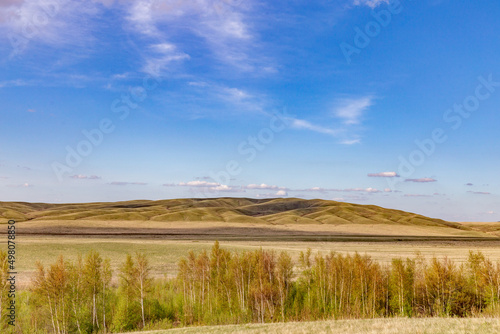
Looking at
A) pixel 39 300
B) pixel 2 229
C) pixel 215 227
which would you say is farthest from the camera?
pixel 215 227

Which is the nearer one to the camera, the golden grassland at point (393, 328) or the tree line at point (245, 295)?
the golden grassland at point (393, 328)

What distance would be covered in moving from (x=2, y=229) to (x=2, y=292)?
436 ft

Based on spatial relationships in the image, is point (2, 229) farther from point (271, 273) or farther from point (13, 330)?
point (271, 273)

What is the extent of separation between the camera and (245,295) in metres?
55.2

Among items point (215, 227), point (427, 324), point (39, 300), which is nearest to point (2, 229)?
point (215, 227)

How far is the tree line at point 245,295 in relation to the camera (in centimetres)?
4678

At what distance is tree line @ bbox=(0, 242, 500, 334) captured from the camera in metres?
46.8

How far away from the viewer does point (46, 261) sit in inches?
3002

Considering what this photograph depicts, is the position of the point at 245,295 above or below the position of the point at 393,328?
below

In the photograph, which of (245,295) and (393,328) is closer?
(393,328)

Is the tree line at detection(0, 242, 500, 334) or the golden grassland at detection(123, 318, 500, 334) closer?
the golden grassland at detection(123, 318, 500, 334)

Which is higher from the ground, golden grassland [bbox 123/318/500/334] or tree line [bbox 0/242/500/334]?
golden grassland [bbox 123/318/500/334]

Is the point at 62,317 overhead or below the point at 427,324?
below

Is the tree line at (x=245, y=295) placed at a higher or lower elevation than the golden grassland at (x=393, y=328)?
lower
